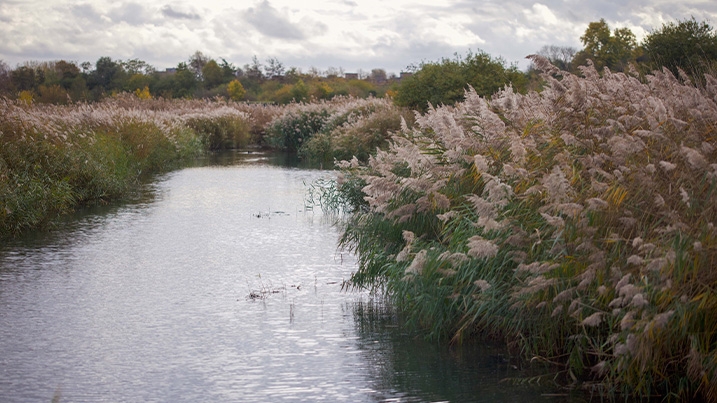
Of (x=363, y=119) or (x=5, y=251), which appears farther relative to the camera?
(x=363, y=119)

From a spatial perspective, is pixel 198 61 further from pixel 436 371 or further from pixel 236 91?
pixel 436 371

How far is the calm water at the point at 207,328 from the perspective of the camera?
19.7 feet

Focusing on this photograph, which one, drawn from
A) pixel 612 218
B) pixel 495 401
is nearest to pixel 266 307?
pixel 495 401

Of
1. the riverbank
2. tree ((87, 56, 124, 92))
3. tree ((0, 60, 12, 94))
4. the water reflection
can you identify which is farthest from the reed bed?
tree ((87, 56, 124, 92))

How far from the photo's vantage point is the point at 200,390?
5.93 metres

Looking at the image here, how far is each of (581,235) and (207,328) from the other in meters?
3.54

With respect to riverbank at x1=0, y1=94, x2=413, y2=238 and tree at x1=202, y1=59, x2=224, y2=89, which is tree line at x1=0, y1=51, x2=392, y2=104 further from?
riverbank at x1=0, y1=94, x2=413, y2=238

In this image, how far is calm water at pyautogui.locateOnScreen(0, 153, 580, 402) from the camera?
600cm

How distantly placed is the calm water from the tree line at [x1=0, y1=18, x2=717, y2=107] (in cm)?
1459

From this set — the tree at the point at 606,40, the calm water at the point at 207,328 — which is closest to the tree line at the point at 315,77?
the tree at the point at 606,40

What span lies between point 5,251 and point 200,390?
6.62 metres

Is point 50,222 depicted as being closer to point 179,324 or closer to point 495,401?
point 179,324

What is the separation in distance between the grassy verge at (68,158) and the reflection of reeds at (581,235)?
7259 mm

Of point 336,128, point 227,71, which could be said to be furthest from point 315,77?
point 336,128
